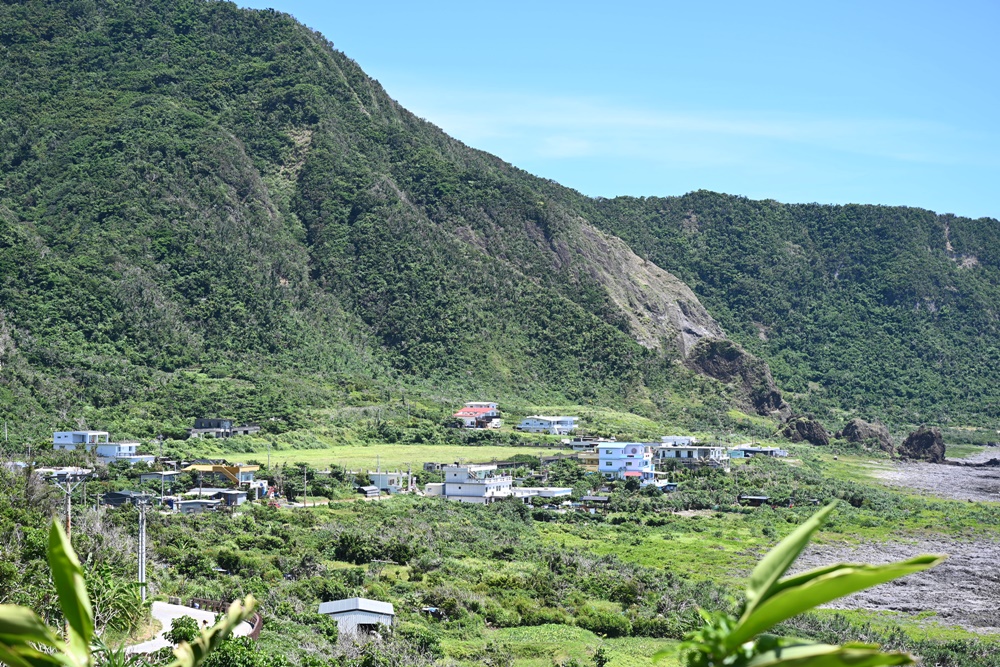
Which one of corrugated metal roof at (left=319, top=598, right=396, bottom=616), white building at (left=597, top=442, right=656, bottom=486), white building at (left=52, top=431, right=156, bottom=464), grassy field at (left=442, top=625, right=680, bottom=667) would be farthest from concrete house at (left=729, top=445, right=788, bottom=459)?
corrugated metal roof at (left=319, top=598, right=396, bottom=616)

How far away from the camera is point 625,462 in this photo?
258 feet

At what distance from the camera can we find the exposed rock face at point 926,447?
114750mm

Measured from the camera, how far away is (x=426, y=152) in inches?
6452

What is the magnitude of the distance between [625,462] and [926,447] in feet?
162

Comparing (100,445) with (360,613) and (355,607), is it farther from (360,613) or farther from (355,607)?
(360,613)

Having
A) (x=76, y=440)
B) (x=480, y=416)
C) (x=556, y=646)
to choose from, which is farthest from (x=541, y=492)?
(x=556, y=646)

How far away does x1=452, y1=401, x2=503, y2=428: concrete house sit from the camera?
97.3 metres

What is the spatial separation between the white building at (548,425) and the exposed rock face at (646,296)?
41.4m

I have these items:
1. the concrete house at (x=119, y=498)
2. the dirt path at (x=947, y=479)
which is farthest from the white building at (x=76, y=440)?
the dirt path at (x=947, y=479)

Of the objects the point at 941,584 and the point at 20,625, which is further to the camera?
the point at 941,584

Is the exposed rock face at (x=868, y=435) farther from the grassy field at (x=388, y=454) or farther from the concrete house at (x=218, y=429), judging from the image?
the concrete house at (x=218, y=429)

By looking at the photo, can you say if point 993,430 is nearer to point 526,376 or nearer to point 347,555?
point 526,376

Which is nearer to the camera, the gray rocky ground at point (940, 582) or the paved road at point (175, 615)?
the paved road at point (175, 615)

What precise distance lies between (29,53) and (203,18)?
28.2 m
